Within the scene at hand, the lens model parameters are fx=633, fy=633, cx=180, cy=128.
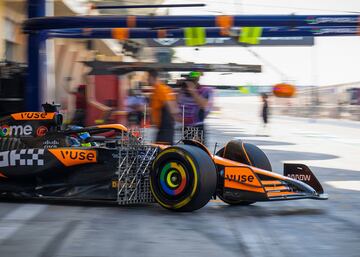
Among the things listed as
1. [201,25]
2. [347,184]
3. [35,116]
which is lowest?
[347,184]

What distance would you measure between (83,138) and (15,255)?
3013mm

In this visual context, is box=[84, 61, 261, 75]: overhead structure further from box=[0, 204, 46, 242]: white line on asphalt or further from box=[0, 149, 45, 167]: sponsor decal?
box=[0, 204, 46, 242]: white line on asphalt

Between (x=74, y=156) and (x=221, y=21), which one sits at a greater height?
(x=221, y=21)

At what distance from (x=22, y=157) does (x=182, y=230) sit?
7.41ft

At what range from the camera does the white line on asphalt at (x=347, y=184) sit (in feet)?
29.8

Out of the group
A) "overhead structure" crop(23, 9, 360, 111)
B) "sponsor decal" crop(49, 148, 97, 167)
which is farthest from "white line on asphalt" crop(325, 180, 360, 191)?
"sponsor decal" crop(49, 148, 97, 167)

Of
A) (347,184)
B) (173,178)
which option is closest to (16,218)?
(173,178)

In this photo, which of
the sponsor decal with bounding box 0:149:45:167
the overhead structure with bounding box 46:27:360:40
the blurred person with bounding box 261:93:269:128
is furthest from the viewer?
the blurred person with bounding box 261:93:269:128

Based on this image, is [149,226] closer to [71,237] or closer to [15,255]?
[71,237]

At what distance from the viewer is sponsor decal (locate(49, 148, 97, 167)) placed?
6.77 m

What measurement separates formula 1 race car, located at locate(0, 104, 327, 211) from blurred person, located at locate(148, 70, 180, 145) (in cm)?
108

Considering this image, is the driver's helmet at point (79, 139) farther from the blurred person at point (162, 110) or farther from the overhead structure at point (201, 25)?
the overhead structure at point (201, 25)

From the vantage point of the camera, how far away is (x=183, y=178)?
249 inches

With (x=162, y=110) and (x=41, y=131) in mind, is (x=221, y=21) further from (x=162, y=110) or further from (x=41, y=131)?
(x=41, y=131)
